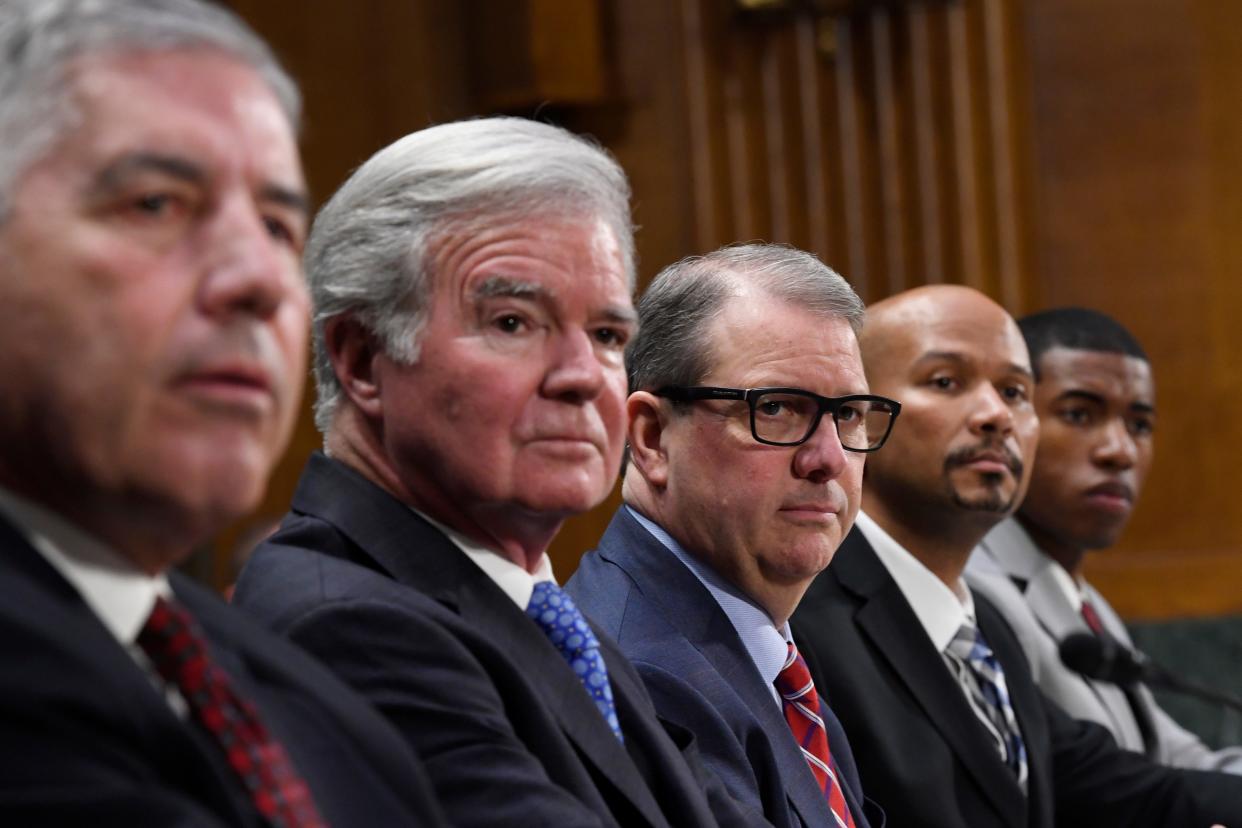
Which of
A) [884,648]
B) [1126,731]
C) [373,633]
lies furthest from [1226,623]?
[373,633]

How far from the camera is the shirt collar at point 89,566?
3.52ft

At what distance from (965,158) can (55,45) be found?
3.79 meters

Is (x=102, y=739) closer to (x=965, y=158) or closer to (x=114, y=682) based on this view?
(x=114, y=682)

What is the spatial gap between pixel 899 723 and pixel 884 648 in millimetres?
132

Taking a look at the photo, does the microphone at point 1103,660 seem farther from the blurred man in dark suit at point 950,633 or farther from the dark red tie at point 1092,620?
the dark red tie at point 1092,620

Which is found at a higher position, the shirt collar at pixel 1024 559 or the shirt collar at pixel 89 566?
the shirt collar at pixel 89 566

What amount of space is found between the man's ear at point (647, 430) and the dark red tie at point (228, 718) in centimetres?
128

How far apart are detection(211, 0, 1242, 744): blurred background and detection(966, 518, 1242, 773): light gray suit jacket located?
1026mm

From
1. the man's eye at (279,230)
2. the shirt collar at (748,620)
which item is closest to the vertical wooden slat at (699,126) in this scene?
the shirt collar at (748,620)

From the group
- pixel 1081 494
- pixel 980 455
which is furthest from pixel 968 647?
pixel 1081 494

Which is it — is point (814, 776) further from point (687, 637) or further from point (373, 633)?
point (373, 633)

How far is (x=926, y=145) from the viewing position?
Result: 4.62 metres

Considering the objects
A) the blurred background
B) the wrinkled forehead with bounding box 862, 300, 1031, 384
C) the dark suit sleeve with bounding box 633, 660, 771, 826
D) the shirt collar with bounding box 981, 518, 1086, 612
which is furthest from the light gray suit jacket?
the dark suit sleeve with bounding box 633, 660, 771, 826

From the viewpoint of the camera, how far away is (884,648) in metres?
2.71
